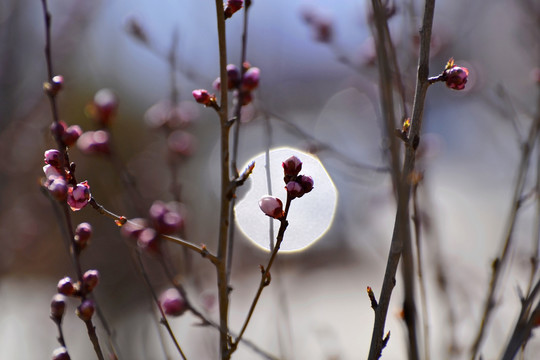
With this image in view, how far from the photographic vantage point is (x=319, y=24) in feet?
6.03

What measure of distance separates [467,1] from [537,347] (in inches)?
64.0

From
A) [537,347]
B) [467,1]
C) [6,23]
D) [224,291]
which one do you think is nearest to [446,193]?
[467,1]

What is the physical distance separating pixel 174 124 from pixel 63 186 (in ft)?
2.44

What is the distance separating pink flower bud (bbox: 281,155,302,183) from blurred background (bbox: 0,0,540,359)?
248mm

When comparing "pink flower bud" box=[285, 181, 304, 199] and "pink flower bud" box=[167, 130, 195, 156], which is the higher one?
"pink flower bud" box=[167, 130, 195, 156]

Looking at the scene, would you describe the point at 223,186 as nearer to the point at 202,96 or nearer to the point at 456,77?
the point at 202,96

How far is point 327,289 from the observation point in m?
3.98

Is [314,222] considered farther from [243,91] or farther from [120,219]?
[120,219]

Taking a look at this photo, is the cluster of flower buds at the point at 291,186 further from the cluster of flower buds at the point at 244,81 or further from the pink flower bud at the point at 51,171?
the pink flower bud at the point at 51,171

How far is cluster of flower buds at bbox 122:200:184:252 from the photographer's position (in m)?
0.86

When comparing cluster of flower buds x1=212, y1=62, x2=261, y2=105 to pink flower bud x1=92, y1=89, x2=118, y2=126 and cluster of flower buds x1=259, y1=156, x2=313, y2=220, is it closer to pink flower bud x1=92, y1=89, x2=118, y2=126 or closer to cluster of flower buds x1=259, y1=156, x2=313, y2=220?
cluster of flower buds x1=259, y1=156, x2=313, y2=220

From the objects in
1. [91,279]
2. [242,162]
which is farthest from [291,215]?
[242,162]

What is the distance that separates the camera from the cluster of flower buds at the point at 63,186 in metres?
0.75

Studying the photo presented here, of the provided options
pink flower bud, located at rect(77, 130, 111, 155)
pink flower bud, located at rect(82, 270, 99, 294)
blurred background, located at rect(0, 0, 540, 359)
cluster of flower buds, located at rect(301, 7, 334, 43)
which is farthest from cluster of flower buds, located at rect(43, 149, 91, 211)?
cluster of flower buds, located at rect(301, 7, 334, 43)
